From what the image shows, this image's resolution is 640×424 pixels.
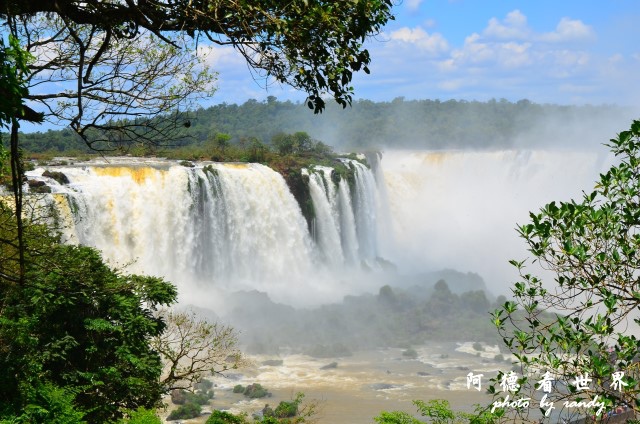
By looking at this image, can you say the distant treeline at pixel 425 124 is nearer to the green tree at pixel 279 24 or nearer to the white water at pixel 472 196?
the white water at pixel 472 196

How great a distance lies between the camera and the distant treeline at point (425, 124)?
57.2 m

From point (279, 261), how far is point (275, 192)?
239cm

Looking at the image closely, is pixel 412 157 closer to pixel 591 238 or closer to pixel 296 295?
pixel 296 295

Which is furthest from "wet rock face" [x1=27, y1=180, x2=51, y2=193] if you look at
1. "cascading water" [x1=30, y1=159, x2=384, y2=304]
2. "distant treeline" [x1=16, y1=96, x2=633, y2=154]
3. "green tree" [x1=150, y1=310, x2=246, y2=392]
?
"distant treeline" [x1=16, y1=96, x2=633, y2=154]

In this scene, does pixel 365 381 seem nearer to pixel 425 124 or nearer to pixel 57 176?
pixel 57 176

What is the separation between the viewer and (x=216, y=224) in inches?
912

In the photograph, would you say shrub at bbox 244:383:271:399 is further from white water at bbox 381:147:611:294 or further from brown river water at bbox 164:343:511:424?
white water at bbox 381:147:611:294

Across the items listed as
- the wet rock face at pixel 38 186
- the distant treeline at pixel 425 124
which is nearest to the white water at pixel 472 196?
the distant treeline at pixel 425 124

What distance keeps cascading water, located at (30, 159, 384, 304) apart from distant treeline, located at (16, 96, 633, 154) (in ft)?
78.1

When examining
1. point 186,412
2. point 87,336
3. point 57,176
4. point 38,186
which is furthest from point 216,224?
point 87,336

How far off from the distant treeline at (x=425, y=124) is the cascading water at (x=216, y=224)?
2380 cm

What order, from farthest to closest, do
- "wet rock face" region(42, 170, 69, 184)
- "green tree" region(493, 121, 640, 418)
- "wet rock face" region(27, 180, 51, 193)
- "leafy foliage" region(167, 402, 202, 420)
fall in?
"wet rock face" region(42, 170, 69, 184) → "wet rock face" region(27, 180, 51, 193) → "leafy foliage" region(167, 402, 202, 420) → "green tree" region(493, 121, 640, 418)

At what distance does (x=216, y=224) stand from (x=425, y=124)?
136ft

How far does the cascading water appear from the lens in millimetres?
19422
